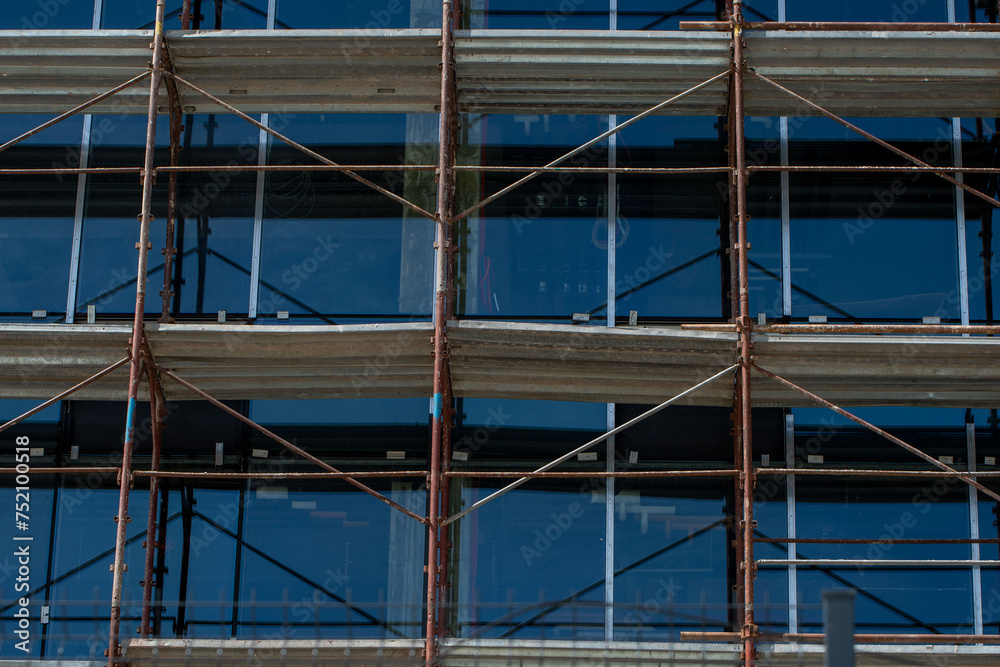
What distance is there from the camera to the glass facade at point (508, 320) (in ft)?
32.2

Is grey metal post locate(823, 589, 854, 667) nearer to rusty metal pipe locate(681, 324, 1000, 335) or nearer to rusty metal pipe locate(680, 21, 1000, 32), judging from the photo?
rusty metal pipe locate(681, 324, 1000, 335)

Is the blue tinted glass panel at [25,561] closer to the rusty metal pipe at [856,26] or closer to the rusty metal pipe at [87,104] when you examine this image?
the rusty metal pipe at [87,104]

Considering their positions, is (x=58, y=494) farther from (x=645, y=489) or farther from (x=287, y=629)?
(x=645, y=489)

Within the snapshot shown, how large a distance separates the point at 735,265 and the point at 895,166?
Result: 1.81 meters

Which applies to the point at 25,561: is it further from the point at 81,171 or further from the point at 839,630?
the point at 839,630

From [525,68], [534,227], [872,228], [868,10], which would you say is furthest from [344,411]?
[868,10]

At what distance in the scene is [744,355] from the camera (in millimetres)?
9102

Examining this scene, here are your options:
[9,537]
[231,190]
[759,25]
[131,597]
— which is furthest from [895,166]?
[9,537]

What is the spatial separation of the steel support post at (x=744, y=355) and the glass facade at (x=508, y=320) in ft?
2.76

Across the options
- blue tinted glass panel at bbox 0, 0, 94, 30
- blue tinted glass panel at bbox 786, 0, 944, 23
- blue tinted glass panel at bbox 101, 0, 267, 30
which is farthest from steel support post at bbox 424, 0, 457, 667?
blue tinted glass panel at bbox 0, 0, 94, 30

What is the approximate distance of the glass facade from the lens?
32.2ft

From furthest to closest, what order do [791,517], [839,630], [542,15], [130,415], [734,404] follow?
[542,15], [791,517], [734,404], [130,415], [839,630]

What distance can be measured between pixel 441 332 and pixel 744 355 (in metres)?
2.41

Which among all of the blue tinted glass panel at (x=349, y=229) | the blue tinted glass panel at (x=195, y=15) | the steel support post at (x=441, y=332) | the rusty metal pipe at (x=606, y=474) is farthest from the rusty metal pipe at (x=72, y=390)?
the blue tinted glass panel at (x=195, y=15)
